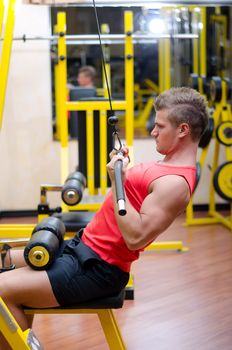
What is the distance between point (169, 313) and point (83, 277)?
1.30 meters

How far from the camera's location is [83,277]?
82.0 inches

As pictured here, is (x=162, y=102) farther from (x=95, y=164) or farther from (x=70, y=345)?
(x=95, y=164)

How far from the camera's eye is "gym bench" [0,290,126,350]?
1934 millimetres

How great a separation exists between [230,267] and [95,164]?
1.24 meters

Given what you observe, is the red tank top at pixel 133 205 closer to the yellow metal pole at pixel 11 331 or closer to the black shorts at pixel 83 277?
the black shorts at pixel 83 277

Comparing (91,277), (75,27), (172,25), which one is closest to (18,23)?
(172,25)

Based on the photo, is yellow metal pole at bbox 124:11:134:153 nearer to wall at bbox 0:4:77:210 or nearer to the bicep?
wall at bbox 0:4:77:210

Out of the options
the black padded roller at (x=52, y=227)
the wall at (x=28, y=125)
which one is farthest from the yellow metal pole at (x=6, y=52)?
the wall at (x=28, y=125)

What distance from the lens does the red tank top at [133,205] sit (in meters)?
2.04

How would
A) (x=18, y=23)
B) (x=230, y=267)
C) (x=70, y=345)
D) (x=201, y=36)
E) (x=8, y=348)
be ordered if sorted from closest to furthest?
(x=8, y=348) < (x=70, y=345) < (x=230, y=267) < (x=18, y=23) < (x=201, y=36)

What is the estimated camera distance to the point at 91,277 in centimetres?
208

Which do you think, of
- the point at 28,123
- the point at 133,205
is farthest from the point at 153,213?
the point at 28,123

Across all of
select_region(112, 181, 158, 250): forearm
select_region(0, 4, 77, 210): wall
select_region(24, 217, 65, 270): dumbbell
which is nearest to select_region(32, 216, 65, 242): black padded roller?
select_region(24, 217, 65, 270): dumbbell

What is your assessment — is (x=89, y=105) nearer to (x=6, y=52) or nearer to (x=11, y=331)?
(x=6, y=52)
